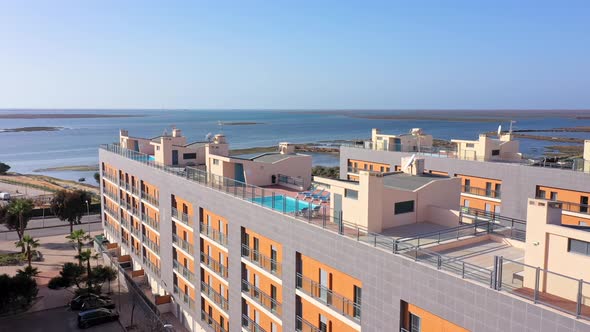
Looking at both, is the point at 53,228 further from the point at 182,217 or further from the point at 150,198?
the point at 182,217

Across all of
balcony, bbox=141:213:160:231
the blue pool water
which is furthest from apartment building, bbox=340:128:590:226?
balcony, bbox=141:213:160:231

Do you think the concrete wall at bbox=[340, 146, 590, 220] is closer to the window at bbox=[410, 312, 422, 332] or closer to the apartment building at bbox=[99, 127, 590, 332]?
the apartment building at bbox=[99, 127, 590, 332]

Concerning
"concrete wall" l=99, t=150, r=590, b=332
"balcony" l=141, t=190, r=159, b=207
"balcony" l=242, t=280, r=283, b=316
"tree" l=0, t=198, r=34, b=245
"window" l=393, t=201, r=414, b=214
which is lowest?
"tree" l=0, t=198, r=34, b=245

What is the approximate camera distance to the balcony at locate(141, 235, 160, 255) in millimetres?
38594

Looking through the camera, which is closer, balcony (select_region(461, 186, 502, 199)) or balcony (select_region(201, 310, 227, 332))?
balcony (select_region(201, 310, 227, 332))

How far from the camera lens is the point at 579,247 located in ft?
43.4

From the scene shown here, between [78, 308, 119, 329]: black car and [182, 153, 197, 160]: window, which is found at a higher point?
[182, 153, 197, 160]: window

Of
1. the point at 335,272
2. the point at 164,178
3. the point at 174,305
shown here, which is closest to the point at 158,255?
the point at 174,305

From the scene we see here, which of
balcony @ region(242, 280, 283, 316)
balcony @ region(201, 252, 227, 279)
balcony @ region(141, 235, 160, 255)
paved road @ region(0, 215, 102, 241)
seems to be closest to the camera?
balcony @ region(242, 280, 283, 316)

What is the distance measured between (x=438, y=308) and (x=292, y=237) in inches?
318

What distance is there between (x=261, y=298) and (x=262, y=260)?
2131 mm

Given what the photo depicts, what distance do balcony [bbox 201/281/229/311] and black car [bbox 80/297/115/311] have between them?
12.2 m

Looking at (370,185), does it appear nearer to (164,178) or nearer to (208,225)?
(208,225)

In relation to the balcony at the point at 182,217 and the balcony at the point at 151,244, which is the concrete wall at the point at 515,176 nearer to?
the balcony at the point at 182,217
